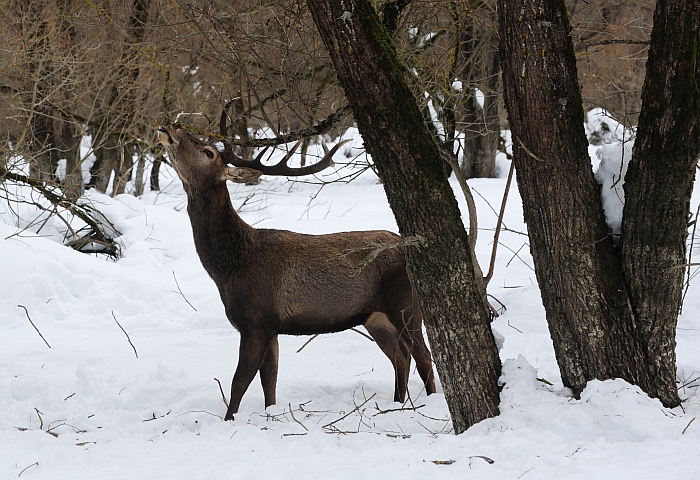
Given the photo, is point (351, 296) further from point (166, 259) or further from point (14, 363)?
point (166, 259)

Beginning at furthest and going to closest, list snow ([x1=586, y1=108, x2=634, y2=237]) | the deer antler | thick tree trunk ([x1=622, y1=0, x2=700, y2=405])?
the deer antler, snow ([x1=586, y1=108, x2=634, y2=237]), thick tree trunk ([x1=622, y1=0, x2=700, y2=405])

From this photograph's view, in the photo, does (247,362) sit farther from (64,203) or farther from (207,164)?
(64,203)

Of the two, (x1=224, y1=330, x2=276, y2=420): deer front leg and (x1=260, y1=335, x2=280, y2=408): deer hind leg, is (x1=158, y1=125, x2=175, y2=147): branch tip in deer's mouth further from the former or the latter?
(x1=260, y1=335, x2=280, y2=408): deer hind leg

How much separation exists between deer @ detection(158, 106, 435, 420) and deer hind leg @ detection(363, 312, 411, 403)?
0.04ft

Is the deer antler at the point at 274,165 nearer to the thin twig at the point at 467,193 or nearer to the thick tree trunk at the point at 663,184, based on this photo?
the thin twig at the point at 467,193

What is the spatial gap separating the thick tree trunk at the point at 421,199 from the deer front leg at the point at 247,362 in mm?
1869

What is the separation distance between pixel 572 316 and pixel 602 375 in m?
0.37

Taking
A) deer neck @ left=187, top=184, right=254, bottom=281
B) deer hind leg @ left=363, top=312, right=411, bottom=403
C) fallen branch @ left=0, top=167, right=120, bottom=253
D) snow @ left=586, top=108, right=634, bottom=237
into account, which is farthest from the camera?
fallen branch @ left=0, top=167, right=120, bottom=253

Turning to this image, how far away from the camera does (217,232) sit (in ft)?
20.6

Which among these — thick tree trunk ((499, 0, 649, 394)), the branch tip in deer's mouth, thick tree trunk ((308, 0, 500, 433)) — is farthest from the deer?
thick tree trunk ((499, 0, 649, 394))

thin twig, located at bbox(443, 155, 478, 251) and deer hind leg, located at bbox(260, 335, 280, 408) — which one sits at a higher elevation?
thin twig, located at bbox(443, 155, 478, 251)

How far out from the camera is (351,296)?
620cm

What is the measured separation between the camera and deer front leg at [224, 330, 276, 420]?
19.2 feet

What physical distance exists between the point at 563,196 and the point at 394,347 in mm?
2757
